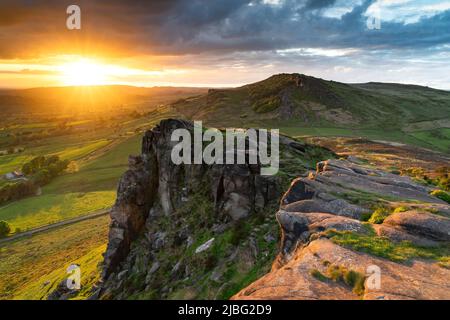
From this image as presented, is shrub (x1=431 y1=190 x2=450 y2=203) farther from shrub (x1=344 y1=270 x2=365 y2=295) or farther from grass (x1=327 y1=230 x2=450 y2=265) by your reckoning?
shrub (x1=344 y1=270 x2=365 y2=295)

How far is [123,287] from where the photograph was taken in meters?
44.2

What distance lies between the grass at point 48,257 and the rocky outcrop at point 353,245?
41046 millimetres

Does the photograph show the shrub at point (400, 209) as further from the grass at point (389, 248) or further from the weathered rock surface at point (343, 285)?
the weathered rock surface at point (343, 285)

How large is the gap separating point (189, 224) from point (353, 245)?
86.4ft

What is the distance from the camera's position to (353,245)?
20547mm

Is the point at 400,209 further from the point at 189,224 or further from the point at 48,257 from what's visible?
the point at 48,257

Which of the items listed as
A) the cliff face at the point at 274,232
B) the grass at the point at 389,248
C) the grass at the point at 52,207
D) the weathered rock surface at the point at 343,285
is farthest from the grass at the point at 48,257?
the grass at the point at 389,248

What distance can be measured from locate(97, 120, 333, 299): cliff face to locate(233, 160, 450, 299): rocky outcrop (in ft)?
24.3

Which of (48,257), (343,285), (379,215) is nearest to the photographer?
(343,285)

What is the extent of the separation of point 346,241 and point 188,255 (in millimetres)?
22419

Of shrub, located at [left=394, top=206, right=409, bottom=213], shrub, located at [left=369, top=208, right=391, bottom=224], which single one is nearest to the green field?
shrub, located at [left=369, top=208, right=391, bottom=224]

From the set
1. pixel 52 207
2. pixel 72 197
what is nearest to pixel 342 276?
pixel 52 207

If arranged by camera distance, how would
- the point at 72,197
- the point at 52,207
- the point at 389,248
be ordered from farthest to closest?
1. the point at 72,197
2. the point at 52,207
3. the point at 389,248

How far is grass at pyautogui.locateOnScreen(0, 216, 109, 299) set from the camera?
65.1 metres
